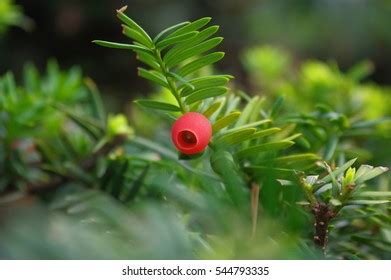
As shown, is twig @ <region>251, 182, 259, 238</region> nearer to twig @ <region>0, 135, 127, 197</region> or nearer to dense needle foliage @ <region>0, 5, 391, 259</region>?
dense needle foliage @ <region>0, 5, 391, 259</region>

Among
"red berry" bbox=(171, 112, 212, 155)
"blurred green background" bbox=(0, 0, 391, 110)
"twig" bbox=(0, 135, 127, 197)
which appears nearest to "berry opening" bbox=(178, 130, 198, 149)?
"red berry" bbox=(171, 112, 212, 155)

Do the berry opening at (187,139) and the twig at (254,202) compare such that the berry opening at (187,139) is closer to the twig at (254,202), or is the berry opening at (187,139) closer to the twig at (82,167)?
the twig at (254,202)

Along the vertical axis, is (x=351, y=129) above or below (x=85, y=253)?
above

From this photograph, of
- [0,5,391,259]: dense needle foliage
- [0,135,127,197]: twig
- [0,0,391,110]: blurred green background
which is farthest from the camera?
[0,0,391,110]: blurred green background

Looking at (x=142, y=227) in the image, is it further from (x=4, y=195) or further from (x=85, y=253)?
(x=4, y=195)

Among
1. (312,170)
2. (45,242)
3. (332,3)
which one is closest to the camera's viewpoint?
(45,242)

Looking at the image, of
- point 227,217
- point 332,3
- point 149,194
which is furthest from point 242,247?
point 332,3

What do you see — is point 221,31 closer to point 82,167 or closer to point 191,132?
point 82,167
